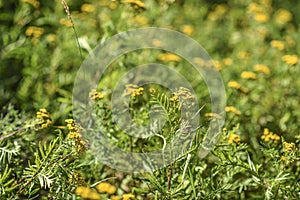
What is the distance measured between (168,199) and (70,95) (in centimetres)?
92

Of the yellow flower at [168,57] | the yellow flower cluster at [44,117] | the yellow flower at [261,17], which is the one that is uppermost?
the yellow flower at [261,17]

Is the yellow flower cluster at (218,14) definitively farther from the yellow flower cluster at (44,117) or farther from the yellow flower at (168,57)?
the yellow flower cluster at (44,117)

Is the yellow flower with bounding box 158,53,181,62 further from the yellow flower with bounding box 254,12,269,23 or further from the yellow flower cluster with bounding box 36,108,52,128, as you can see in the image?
the yellow flower cluster with bounding box 36,108,52,128

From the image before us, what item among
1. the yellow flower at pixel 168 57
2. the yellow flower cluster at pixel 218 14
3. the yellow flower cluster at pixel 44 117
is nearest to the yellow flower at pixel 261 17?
the yellow flower cluster at pixel 218 14

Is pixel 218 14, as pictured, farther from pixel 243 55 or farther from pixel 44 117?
pixel 44 117

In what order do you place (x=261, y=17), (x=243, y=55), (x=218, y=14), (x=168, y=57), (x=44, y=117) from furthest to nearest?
(x=218, y=14) < (x=261, y=17) < (x=243, y=55) < (x=168, y=57) < (x=44, y=117)

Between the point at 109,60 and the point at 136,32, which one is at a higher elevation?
the point at 136,32

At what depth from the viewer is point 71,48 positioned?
253 centimetres

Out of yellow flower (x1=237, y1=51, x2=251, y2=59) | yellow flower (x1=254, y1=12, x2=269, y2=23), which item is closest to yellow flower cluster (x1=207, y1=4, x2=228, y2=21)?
yellow flower (x1=254, y1=12, x2=269, y2=23)

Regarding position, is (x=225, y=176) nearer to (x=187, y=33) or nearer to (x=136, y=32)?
(x=136, y=32)

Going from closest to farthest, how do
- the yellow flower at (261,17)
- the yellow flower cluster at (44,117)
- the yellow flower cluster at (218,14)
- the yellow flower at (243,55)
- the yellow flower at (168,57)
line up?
the yellow flower cluster at (44,117) < the yellow flower at (168,57) < the yellow flower at (243,55) < the yellow flower at (261,17) < the yellow flower cluster at (218,14)

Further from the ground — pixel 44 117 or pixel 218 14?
pixel 218 14

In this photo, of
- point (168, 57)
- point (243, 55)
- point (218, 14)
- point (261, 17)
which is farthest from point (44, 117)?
point (218, 14)

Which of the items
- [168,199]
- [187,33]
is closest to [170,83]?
[187,33]
